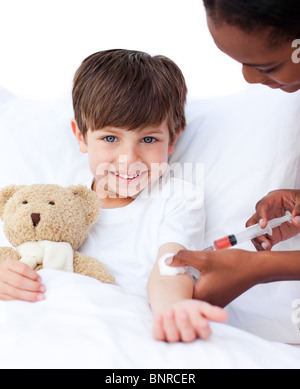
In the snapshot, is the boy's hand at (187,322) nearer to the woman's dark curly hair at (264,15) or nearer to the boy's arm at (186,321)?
the boy's arm at (186,321)

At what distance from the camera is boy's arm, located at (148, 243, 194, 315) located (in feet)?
3.49


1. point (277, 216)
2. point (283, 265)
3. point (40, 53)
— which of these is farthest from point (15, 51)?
point (283, 265)

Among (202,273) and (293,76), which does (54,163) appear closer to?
(202,273)

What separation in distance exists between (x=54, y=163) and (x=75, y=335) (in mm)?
777

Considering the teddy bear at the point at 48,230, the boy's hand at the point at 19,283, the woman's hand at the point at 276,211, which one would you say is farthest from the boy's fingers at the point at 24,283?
the woman's hand at the point at 276,211

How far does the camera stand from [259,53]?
98 cm

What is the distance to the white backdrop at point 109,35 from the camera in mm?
2004

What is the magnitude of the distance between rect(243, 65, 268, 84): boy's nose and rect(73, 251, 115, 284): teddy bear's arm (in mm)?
533

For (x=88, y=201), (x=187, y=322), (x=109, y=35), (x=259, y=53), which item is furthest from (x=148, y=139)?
(x=109, y=35)

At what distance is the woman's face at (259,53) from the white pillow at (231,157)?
0.41 metres

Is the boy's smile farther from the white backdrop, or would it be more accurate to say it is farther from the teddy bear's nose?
the white backdrop

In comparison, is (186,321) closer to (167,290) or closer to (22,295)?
(167,290)

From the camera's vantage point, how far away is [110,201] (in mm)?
1449

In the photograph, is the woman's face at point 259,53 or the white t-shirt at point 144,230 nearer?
the woman's face at point 259,53
